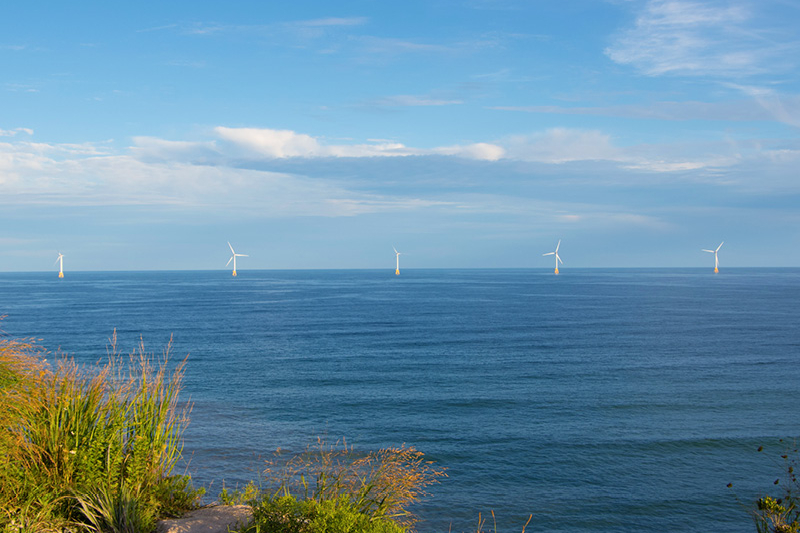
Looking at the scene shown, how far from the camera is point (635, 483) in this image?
2755 cm

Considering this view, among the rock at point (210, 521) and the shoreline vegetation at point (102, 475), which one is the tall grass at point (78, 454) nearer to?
the shoreline vegetation at point (102, 475)

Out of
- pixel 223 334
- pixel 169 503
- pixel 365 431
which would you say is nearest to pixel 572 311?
pixel 223 334

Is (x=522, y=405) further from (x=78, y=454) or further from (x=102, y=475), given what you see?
(x=78, y=454)

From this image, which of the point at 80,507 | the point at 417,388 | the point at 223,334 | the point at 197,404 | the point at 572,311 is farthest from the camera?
the point at 572,311

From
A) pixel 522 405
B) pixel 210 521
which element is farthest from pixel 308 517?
pixel 522 405

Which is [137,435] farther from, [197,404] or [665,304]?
[665,304]

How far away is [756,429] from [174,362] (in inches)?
1837

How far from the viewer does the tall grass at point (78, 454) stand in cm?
1012

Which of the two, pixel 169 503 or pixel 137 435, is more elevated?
pixel 137 435

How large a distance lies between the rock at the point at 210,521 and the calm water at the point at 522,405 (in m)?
13.7

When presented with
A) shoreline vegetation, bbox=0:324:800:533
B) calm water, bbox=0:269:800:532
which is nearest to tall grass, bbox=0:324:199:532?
shoreline vegetation, bbox=0:324:800:533

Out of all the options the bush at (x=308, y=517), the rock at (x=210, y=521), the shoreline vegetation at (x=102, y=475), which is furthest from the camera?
the rock at (x=210, y=521)

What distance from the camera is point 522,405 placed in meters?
40.8

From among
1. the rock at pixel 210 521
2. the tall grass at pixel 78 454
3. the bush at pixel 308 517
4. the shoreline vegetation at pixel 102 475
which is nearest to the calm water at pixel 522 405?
the rock at pixel 210 521
